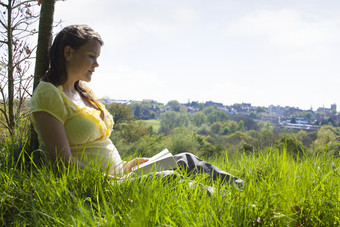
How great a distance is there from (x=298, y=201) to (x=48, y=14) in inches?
78.8

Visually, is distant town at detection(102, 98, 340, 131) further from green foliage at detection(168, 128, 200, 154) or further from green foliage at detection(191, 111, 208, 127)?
green foliage at detection(168, 128, 200, 154)

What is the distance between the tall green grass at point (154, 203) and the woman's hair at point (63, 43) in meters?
0.68

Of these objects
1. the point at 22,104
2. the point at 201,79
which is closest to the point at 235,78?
the point at 201,79

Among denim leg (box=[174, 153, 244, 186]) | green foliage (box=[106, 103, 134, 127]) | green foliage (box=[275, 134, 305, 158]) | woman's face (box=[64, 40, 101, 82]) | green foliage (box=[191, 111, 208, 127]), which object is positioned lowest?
green foliage (box=[191, 111, 208, 127])

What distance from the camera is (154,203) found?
4.00 feet

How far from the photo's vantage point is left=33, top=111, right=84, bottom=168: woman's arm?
Answer: 1645mm

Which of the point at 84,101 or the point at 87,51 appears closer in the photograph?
the point at 87,51

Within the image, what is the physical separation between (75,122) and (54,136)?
0.20 metres

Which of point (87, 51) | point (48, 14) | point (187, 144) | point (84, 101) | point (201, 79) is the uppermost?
point (201, 79)

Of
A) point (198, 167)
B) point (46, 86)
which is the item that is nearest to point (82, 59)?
point (46, 86)

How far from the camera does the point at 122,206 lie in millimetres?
1291

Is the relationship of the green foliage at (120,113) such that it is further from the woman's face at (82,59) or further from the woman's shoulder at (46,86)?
the woman's shoulder at (46,86)

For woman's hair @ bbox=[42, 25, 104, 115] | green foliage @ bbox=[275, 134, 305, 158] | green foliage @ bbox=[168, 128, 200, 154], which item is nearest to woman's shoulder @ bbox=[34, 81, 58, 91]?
woman's hair @ bbox=[42, 25, 104, 115]

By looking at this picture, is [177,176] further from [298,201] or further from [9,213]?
[9,213]
